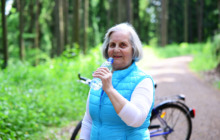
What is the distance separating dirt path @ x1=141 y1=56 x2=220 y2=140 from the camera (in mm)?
5188

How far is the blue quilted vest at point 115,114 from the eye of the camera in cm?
200

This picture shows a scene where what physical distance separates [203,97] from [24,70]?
5866 millimetres

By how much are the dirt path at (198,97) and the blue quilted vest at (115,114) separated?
10.7 ft

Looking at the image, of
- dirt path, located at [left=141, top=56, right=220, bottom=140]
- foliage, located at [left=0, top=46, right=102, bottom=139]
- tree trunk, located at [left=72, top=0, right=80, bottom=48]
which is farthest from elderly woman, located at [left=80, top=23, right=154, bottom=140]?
tree trunk, located at [left=72, top=0, right=80, bottom=48]

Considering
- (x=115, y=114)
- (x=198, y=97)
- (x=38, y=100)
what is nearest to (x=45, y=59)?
(x=198, y=97)

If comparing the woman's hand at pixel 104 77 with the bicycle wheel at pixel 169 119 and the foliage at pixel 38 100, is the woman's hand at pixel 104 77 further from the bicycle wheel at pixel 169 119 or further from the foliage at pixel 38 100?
the foliage at pixel 38 100

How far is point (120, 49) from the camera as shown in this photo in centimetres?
212

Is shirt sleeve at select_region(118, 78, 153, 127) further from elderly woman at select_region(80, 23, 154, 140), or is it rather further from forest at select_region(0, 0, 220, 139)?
forest at select_region(0, 0, 220, 139)

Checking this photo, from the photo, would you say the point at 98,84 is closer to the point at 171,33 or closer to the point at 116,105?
the point at 116,105

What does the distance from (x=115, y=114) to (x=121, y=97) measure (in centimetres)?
26

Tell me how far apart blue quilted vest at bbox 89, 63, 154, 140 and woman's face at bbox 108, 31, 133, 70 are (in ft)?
0.26

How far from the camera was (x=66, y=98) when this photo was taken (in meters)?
6.11

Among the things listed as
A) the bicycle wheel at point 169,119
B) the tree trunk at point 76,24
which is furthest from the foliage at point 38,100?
the tree trunk at point 76,24

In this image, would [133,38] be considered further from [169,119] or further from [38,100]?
[38,100]
